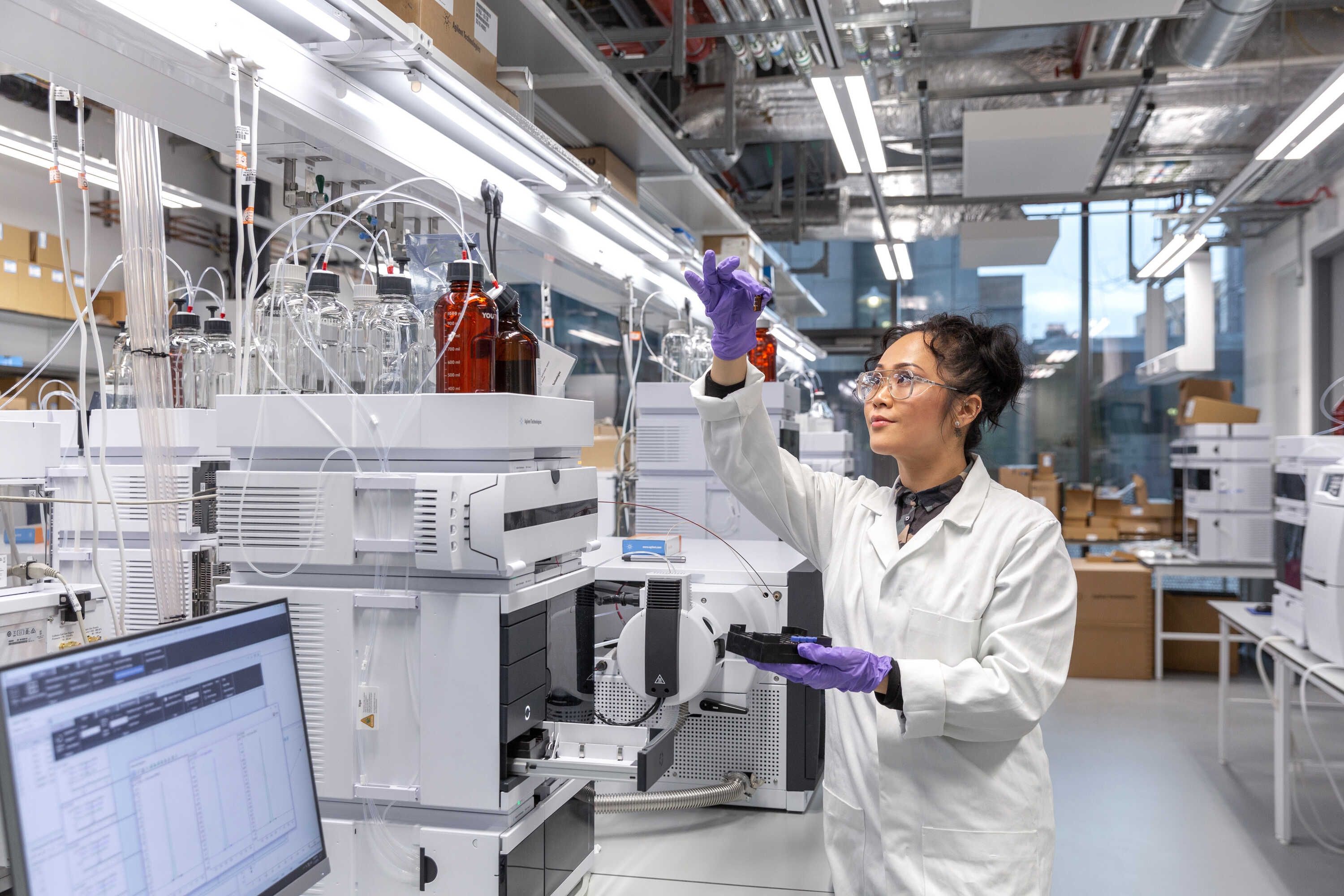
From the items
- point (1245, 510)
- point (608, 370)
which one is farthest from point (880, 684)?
point (608, 370)

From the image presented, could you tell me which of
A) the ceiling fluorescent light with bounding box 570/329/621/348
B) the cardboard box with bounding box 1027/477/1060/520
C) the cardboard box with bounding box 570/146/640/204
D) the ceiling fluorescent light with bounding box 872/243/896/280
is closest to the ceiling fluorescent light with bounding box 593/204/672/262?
the cardboard box with bounding box 570/146/640/204

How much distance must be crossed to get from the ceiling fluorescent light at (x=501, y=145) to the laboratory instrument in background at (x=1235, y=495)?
15.7 ft

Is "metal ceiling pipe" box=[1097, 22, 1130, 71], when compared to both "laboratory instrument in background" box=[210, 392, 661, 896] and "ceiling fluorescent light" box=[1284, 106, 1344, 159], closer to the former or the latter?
"ceiling fluorescent light" box=[1284, 106, 1344, 159]

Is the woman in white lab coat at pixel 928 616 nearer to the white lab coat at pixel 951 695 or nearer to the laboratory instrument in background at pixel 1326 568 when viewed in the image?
the white lab coat at pixel 951 695

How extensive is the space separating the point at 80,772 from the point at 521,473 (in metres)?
0.61

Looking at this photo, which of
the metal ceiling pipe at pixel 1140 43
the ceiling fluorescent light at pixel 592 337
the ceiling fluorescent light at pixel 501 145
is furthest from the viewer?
the ceiling fluorescent light at pixel 592 337

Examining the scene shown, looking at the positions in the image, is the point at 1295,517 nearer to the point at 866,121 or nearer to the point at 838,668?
the point at 866,121

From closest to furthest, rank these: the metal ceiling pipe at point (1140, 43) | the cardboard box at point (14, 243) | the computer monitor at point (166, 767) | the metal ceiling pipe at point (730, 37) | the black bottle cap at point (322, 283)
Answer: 1. the computer monitor at point (166, 767)
2. the black bottle cap at point (322, 283)
3. the metal ceiling pipe at point (730, 37)
4. the metal ceiling pipe at point (1140, 43)
5. the cardboard box at point (14, 243)

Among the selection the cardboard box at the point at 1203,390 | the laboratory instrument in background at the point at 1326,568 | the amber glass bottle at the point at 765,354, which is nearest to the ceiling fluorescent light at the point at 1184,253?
the cardboard box at the point at 1203,390

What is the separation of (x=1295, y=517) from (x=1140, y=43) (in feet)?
7.53

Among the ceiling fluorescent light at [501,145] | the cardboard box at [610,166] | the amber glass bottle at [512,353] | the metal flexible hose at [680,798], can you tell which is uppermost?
the cardboard box at [610,166]

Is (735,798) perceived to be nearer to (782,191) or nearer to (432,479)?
(432,479)

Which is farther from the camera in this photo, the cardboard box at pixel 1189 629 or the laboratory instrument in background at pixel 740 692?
the cardboard box at pixel 1189 629

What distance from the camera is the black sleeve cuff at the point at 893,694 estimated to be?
49.5 inches
